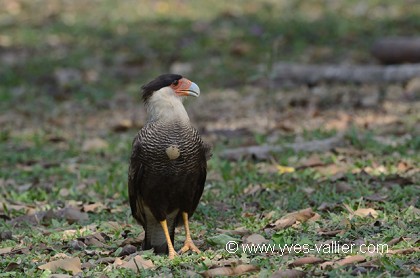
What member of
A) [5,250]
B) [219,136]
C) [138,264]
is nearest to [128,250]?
[138,264]

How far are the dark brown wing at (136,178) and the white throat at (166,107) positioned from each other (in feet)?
0.65

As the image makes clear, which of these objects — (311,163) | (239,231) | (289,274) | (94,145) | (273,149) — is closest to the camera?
(289,274)

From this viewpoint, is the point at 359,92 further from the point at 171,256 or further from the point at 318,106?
the point at 171,256

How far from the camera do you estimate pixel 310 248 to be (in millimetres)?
5531

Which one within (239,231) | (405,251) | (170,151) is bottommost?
(239,231)

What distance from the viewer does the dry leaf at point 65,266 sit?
5527 mm

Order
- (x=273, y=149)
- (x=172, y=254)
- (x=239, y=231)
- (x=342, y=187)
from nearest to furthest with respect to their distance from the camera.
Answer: (x=172, y=254) < (x=239, y=231) < (x=342, y=187) < (x=273, y=149)

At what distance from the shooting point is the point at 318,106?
11.1 meters

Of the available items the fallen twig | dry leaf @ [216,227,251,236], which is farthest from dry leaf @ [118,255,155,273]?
the fallen twig

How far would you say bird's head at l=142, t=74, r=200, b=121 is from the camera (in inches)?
236

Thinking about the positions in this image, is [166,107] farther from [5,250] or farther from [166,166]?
[5,250]

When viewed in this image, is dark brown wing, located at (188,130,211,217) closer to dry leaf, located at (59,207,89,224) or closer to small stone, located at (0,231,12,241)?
dry leaf, located at (59,207,89,224)

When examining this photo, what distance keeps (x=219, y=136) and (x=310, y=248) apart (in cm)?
456

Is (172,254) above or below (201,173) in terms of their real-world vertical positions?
below
